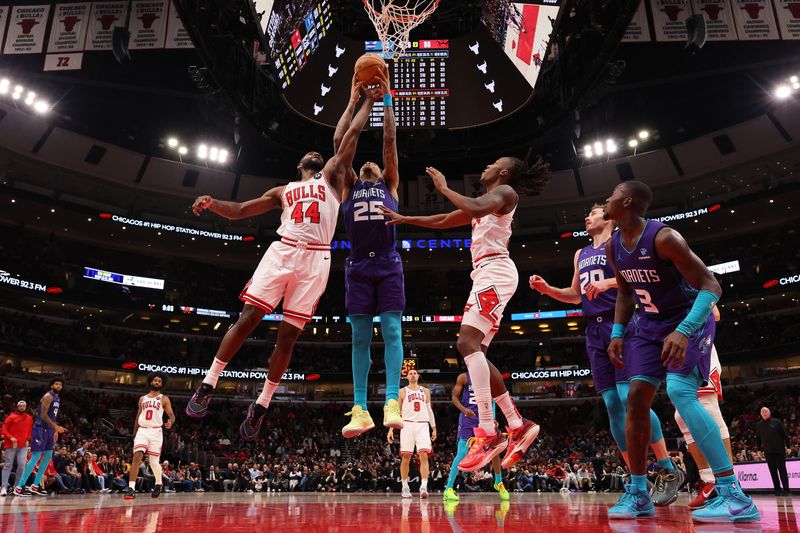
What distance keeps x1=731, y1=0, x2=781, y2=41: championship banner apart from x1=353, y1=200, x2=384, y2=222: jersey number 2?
1181 cm

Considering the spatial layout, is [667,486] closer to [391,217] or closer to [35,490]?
[391,217]

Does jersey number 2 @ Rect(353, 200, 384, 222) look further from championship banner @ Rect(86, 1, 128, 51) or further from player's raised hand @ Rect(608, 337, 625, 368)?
championship banner @ Rect(86, 1, 128, 51)

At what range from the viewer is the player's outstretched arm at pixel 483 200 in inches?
194

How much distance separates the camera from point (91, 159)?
28.4 m

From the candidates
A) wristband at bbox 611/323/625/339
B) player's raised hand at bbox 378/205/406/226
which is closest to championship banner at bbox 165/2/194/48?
player's raised hand at bbox 378/205/406/226

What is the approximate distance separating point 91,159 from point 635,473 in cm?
3007

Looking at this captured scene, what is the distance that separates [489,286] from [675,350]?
79.3 inches

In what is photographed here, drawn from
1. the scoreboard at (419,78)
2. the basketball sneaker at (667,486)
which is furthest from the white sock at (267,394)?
the scoreboard at (419,78)

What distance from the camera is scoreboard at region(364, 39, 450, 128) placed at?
18.9m

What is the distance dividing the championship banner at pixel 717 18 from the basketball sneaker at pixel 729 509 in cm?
1320

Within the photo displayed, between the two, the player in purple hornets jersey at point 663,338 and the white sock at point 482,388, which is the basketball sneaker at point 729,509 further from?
the white sock at point 482,388

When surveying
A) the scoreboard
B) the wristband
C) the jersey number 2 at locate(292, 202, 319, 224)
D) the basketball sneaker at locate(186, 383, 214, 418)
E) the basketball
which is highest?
the scoreboard

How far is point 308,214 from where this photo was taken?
5297mm

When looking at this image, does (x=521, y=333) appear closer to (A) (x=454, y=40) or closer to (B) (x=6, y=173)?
(A) (x=454, y=40)
